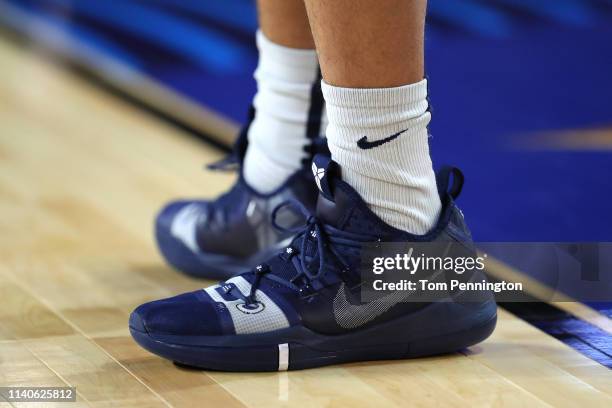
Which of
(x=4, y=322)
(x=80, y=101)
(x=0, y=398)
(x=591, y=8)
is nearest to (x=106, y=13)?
(x=80, y=101)

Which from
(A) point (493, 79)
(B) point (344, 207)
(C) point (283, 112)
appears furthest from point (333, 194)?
(A) point (493, 79)

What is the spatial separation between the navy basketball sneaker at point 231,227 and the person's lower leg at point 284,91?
2cm

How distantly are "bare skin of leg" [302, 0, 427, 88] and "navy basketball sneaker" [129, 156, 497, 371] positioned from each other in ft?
0.35

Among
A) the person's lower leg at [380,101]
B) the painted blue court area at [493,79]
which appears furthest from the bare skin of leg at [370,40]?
the painted blue court area at [493,79]

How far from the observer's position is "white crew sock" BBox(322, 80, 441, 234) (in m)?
1.13

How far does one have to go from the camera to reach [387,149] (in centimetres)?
114

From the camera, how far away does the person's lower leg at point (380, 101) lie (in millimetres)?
1100

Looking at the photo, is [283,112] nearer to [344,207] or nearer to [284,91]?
[284,91]

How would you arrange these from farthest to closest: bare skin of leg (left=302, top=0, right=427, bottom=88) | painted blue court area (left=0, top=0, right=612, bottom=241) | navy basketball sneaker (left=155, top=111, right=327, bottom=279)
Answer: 1. painted blue court area (left=0, top=0, right=612, bottom=241)
2. navy basketball sneaker (left=155, top=111, right=327, bottom=279)
3. bare skin of leg (left=302, top=0, right=427, bottom=88)

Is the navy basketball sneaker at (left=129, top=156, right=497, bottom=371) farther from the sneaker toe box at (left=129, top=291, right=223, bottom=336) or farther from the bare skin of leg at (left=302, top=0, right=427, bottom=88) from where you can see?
the bare skin of leg at (left=302, top=0, right=427, bottom=88)

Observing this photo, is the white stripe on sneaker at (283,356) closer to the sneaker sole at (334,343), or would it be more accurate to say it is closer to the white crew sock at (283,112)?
the sneaker sole at (334,343)

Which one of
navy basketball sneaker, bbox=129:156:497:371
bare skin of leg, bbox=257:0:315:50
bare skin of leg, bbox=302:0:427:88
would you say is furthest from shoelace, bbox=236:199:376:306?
bare skin of leg, bbox=257:0:315:50

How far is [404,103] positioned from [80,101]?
163 cm

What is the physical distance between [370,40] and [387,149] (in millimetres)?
114
